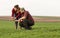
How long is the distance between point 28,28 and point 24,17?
21.1 inches

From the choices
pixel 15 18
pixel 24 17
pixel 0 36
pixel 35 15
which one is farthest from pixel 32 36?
pixel 35 15

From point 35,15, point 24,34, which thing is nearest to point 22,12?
point 24,34

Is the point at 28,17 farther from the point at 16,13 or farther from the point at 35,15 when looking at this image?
the point at 35,15

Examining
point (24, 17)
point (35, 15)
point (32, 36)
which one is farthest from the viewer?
point (35, 15)

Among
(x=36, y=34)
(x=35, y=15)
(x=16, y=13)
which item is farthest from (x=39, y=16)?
(x=36, y=34)

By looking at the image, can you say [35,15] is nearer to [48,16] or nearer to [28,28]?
[48,16]

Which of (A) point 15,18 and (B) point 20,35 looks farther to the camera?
(A) point 15,18

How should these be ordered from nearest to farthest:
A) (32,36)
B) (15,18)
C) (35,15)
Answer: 1. (32,36)
2. (15,18)
3. (35,15)

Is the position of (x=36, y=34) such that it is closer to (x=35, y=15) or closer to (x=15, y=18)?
(x=15, y=18)

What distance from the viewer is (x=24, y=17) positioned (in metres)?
13.9

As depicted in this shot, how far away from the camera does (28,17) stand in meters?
14.2

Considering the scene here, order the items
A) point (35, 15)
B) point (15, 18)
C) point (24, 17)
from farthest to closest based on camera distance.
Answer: point (35, 15) → point (15, 18) → point (24, 17)

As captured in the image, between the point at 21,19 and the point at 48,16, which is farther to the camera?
the point at 48,16

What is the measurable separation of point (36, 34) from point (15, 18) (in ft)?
10.2
